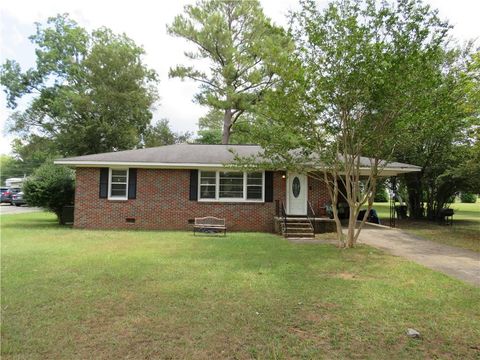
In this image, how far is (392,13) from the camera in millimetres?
8641

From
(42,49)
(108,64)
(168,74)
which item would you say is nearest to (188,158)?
(168,74)

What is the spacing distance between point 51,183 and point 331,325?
1389cm

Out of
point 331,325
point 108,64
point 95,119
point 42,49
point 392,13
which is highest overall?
point 42,49

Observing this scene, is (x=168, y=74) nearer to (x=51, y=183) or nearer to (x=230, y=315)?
(x=51, y=183)

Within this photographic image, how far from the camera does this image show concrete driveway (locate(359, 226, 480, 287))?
7203 millimetres

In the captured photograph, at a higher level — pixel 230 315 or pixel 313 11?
pixel 313 11

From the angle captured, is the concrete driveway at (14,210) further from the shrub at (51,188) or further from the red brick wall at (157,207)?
the red brick wall at (157,207)

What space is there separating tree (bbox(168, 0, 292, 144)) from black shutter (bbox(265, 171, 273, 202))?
45.6 feet

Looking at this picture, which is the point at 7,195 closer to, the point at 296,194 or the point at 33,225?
the point at 33,225

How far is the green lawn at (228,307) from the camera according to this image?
11.8 ft

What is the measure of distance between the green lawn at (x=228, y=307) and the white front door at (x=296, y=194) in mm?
5938

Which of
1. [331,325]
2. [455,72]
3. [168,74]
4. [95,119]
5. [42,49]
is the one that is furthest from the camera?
[42,49]

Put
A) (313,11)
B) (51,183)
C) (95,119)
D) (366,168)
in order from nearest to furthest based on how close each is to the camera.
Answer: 1. (313,11)
2. (366,168)
3. (51,183)
4. (95,119)

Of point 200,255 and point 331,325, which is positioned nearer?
point 331,325
